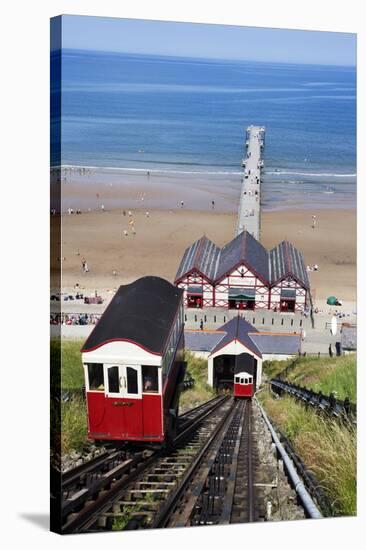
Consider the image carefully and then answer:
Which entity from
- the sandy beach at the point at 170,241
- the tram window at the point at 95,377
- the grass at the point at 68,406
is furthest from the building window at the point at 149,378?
the sandy beach at the point at 170,241

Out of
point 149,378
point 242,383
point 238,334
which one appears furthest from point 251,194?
point 149,378

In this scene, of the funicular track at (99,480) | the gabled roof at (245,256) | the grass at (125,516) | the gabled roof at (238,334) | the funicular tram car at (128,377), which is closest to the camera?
the funicular track at (99,480)

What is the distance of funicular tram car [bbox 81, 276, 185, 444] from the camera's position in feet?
28.7

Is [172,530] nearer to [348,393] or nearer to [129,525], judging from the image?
[129,525]

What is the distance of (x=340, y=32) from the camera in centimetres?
960

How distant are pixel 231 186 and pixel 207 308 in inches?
49.7

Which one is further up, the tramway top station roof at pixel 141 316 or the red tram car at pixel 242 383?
the tramway top station roof at pixel 141 316

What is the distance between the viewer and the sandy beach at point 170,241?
8.79 m

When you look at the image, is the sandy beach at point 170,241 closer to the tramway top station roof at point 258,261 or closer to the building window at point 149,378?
the tramway top station roof at point 258,261

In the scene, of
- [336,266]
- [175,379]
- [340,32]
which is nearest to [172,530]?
[175,379]

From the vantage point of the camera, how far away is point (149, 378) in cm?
878

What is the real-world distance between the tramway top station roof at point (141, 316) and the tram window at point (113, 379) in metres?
0.27

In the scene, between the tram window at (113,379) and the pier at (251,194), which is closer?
the tram window at (113,379)

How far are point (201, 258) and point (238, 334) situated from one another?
0.86 metres
